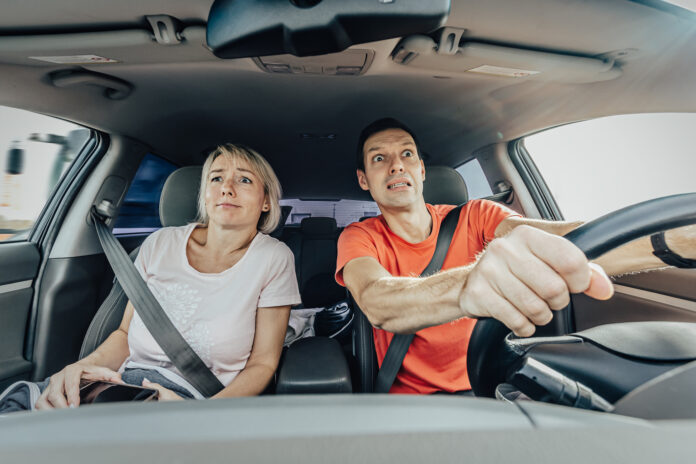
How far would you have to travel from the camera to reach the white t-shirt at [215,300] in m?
1.41

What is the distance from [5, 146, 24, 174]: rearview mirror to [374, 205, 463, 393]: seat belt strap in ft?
6.57

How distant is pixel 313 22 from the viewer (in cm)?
58

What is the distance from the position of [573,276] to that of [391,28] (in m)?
0.52

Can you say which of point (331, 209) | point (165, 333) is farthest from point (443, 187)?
point (331, 209)

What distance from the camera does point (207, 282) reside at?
150 centimetres

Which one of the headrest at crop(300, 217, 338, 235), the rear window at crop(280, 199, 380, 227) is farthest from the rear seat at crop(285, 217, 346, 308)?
the rear window at crop(280, 199, 380, 227)

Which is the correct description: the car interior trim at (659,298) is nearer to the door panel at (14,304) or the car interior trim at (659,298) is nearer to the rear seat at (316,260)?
the rear seat at (316,260)

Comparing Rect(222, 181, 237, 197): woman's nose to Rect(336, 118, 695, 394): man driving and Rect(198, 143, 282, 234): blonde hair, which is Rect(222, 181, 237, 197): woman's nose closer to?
Rect(198, 143, 282, 234): blonde hair

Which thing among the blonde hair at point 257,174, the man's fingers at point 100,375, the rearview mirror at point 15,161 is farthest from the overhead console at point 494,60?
the rearview mirror at point 15,161

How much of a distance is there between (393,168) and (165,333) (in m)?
1.30

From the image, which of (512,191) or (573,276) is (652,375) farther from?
(512,191)

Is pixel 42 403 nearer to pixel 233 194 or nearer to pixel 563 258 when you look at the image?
pixel 233 194

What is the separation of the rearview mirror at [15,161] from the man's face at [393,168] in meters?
1.73

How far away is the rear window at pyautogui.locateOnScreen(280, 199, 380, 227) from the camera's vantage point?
11.8 ft
